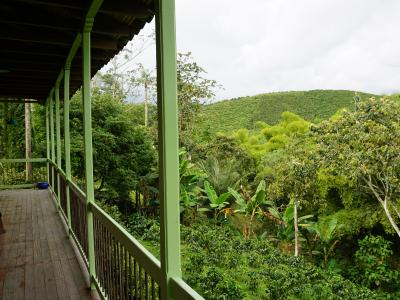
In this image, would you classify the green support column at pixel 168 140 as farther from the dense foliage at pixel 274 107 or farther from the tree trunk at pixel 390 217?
the dense foliage at pixel 274 107

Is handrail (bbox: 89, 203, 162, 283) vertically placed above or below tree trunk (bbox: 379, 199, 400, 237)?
above

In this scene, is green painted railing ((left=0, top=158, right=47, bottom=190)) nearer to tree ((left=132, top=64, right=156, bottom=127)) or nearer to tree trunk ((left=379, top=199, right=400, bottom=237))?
tree ((left=132, top=64, right=156, bottom=127))

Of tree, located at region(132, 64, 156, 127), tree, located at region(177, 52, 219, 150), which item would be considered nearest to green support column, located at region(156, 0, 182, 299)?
tree, located at region(177, 52, 219, 150)

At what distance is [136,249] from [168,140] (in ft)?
2.30

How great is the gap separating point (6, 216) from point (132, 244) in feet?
16.0

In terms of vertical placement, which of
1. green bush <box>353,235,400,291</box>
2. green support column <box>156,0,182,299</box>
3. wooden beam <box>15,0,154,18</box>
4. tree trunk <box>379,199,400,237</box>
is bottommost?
green bush <box>353,235,400,291</box>

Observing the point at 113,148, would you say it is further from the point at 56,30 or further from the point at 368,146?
the point at 56,30

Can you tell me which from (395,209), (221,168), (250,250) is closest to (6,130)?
(221,168)

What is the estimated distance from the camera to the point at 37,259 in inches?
150

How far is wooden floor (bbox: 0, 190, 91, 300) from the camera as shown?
9.91 feet

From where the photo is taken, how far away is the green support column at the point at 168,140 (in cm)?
134

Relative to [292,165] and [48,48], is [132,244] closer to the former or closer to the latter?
[48,48]

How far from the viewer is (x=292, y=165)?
11.3 metres

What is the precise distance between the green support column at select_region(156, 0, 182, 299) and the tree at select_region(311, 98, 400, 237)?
30.1ft
